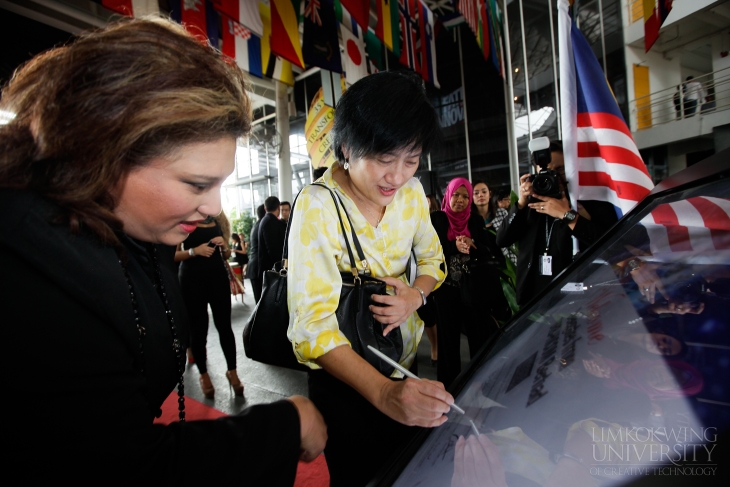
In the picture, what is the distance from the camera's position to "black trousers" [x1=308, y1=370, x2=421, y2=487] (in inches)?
39.1

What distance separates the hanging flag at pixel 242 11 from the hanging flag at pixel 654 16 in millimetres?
4339

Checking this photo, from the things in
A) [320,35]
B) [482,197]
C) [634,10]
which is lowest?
[482,197]

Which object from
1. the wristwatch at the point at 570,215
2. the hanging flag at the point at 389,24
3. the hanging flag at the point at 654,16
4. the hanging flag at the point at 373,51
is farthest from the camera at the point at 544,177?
the hanging flag at the point at 373,51

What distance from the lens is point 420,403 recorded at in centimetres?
70

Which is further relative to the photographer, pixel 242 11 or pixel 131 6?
pixel 242 11

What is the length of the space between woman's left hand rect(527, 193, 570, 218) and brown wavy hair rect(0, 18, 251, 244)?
2.13 metres

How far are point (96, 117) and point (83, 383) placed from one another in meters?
0.36

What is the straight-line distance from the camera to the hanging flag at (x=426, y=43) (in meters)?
6.06

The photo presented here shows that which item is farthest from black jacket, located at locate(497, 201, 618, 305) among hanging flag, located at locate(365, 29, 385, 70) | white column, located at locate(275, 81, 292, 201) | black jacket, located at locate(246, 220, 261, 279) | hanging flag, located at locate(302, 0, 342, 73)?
white column, located at locate(275, 81, 292, 201)

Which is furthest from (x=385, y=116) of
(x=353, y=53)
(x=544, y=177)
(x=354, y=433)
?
(x=353, y=53)

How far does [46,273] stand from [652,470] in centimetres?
86

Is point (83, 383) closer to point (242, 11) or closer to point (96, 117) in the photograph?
point (96, 117)

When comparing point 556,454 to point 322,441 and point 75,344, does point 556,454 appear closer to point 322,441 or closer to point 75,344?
point 322,441

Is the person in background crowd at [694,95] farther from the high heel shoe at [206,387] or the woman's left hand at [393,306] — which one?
the high heel shoe at [206,387]
